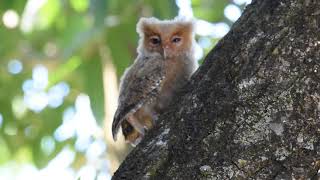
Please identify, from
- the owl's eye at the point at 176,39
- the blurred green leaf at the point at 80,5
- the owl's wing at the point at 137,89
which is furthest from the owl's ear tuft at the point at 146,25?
the blurred green leaf at the point at 80,5

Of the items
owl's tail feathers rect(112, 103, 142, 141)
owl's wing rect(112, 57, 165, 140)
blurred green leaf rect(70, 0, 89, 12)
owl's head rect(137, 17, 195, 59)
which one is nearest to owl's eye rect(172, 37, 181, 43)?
owl's head rect(137, 17, 195, 59)

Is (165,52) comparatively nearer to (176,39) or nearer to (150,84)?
(176,39)

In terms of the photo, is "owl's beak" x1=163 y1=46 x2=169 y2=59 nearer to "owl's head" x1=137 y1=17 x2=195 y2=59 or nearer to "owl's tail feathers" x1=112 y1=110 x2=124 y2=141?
"owl's head" x1=137 y1=17 x2=195 y2=59

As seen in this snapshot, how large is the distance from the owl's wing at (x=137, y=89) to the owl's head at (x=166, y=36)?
308mm

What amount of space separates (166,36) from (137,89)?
0.63 meters

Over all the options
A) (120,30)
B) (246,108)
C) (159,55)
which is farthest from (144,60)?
(246,108)

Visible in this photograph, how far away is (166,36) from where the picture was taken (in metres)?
3.53

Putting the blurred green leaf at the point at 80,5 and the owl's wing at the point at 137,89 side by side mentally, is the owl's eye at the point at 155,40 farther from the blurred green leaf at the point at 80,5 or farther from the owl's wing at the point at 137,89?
the blurred green leaf at the point at 80,5

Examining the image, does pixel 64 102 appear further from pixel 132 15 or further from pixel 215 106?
pixel 215 106

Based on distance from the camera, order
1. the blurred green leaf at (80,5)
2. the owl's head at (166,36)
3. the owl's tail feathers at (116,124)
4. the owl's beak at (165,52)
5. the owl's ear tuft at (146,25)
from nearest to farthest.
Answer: the owl's tail feathers at (116,124), the owl's beak at (165,52), the owl's head at (166,36), the owl's ear tuft at (146,25), the blurred green leaf at (80,5)

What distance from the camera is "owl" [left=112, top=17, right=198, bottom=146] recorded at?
2.94 meters

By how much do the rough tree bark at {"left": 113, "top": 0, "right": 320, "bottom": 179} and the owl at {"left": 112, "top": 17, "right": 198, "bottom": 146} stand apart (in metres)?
0.61

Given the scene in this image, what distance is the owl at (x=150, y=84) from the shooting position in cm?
294

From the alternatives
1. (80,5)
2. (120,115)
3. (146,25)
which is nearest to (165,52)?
(146,25)
